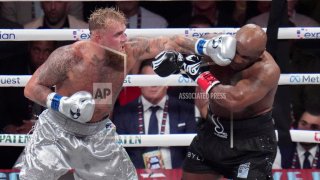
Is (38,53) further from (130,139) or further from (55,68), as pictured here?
(55,68)

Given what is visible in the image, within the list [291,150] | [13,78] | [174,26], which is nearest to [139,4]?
[174,26]

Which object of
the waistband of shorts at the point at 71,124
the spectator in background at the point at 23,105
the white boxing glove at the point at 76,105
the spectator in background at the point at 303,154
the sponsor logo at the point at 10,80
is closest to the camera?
the white boxing glove at the point at 76,105

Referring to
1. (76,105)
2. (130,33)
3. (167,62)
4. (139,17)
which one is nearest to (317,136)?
(167,62)

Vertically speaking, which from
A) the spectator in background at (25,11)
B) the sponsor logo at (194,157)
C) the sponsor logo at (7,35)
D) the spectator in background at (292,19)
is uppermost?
the spectator in background at (25,11)

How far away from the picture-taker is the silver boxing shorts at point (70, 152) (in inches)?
134

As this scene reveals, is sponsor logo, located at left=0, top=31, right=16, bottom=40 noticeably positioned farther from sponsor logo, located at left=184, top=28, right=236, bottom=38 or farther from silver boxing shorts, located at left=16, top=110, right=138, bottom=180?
sponsor logo, located at left=184, top=28, right=236, bottom=38

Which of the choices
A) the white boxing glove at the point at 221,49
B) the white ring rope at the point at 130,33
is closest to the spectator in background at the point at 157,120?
the white ring rope at the point at 130,33

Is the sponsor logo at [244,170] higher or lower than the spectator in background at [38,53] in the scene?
lower

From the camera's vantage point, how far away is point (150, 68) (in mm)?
4371

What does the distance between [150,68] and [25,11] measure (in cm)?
105

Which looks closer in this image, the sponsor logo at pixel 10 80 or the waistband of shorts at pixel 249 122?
the waistband of shorts at pixel 249 122

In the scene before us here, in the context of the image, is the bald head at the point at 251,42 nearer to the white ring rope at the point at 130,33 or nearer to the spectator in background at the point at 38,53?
the white ring rope at the point at 130,33

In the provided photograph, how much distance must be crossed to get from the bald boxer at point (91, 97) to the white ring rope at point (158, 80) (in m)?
0.54

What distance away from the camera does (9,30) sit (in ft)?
13.5
